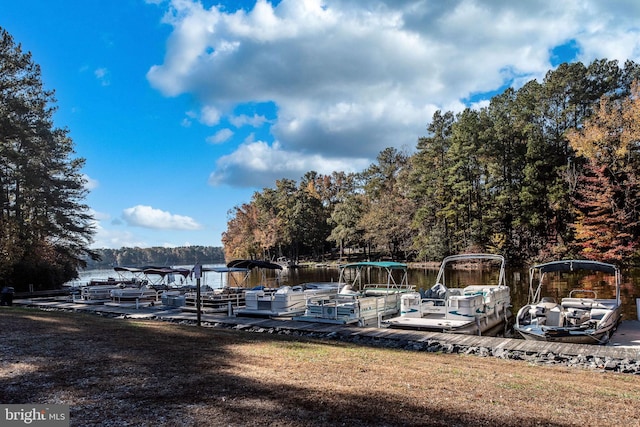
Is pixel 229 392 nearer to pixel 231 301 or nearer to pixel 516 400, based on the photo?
pixel 516 400

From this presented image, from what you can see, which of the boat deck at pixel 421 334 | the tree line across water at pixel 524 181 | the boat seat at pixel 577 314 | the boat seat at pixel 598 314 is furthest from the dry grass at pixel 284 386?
the tree line across water at pixel 524 181

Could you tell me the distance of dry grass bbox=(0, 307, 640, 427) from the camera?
5.27 metres

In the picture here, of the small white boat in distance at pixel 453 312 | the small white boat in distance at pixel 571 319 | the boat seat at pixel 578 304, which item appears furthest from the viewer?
the boat seat at pixel 578 304

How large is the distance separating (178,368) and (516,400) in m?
5.24

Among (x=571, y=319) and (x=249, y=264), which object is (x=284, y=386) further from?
(x=249, y=264)

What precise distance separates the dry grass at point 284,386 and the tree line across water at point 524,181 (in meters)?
35.4

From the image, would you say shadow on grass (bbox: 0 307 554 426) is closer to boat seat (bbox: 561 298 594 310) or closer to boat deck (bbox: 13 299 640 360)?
boat deck (bbox: 13 299 640 360)

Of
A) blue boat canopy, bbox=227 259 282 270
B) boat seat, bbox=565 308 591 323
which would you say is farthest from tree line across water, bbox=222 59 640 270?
blue boat canopy, bbox=227 259 282 270

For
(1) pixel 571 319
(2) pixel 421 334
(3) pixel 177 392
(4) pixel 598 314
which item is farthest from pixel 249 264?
(3) pixel 177 392

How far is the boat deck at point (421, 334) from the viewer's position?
12062 millimetres

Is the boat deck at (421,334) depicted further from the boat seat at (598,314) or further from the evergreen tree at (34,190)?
the evergreen tree at (34,190)

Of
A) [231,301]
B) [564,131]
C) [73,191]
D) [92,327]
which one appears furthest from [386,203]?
[92,327]

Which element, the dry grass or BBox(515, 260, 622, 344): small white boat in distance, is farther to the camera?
BBox(515, 260, 622, 344): small white boat in distance

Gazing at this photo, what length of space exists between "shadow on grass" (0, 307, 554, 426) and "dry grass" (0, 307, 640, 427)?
14mm
